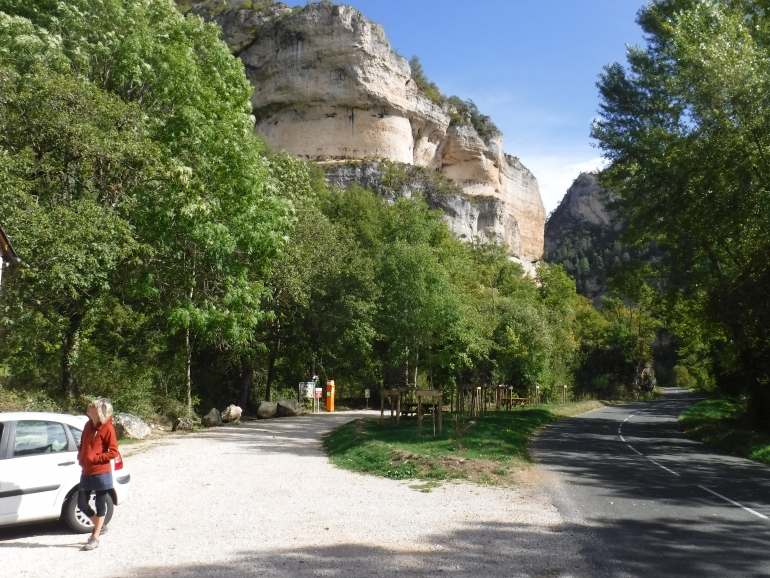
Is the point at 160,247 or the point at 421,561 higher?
the point at 160,247

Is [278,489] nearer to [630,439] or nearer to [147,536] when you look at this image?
[147,536]

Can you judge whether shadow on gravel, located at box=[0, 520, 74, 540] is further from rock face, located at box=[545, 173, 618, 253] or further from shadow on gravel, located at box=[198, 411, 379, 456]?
rock face, located at box=[545, 173, 618, 253]

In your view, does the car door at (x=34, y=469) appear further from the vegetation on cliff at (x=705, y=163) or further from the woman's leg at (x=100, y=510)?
the vegetation on cliff at (x=705, y=163)

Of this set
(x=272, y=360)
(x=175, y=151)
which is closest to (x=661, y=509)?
(x=175, y=151)

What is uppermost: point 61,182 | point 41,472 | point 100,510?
point 61,182

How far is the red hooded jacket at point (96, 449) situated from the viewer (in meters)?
6.65

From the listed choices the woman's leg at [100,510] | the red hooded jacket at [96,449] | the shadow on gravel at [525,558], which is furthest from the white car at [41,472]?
the shadow on gravel at [525,558]

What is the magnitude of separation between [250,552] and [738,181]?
1764 cm

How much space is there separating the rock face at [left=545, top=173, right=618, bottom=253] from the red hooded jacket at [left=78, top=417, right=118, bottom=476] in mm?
147507

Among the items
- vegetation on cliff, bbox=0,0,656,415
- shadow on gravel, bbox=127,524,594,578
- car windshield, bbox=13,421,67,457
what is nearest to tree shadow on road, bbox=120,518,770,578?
shadow on gravel, bbox=127,524,594,578

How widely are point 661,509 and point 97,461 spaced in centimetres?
727

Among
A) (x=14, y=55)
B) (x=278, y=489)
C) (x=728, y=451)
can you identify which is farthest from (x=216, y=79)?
(x=728, y=451)

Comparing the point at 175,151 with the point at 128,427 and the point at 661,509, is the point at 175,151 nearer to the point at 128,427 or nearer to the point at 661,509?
the point at 128,427

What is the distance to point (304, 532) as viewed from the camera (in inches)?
287
